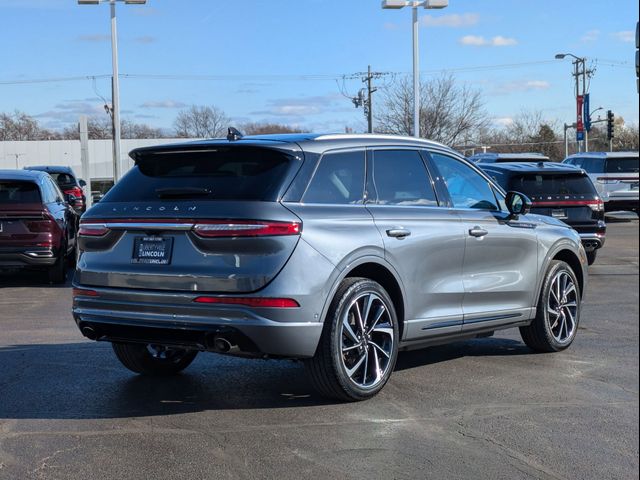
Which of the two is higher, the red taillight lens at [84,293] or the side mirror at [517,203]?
the side mirror at [517,203]

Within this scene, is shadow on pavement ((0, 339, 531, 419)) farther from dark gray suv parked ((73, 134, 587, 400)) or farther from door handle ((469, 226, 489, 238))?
door handle ((469, 226, 489, 238))

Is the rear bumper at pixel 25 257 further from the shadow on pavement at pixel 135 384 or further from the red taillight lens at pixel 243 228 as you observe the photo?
the red taillight lens at pixel 243 228

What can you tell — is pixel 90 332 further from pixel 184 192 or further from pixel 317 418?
pixel 317 418

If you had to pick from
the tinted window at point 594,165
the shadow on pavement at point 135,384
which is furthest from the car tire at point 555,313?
the tinted window at point 594,165

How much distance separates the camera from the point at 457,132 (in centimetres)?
4059

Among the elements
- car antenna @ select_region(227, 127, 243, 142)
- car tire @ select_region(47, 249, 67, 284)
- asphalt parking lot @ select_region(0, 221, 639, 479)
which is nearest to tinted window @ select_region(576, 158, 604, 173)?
car tire @ select_region(47, 249, 67, 284)

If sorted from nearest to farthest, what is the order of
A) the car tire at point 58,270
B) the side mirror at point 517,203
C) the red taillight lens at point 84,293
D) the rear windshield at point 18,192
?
the red taillight lens at point 84,293 → the side mirror at point 517,203 → the rear windshield at point 18,192 → the car tire at point 58,270

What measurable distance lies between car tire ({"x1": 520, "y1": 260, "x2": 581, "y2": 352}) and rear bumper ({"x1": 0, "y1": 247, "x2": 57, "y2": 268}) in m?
7.38

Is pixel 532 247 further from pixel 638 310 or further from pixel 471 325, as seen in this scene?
pixel 638 310

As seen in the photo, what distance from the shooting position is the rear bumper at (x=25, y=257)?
1195cm

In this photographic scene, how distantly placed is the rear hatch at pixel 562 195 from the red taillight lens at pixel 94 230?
29.0 ft

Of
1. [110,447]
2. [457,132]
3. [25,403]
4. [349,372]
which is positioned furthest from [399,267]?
[457,132]

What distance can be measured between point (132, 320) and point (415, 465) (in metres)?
2.10

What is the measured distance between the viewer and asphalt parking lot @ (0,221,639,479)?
4.55 meters
